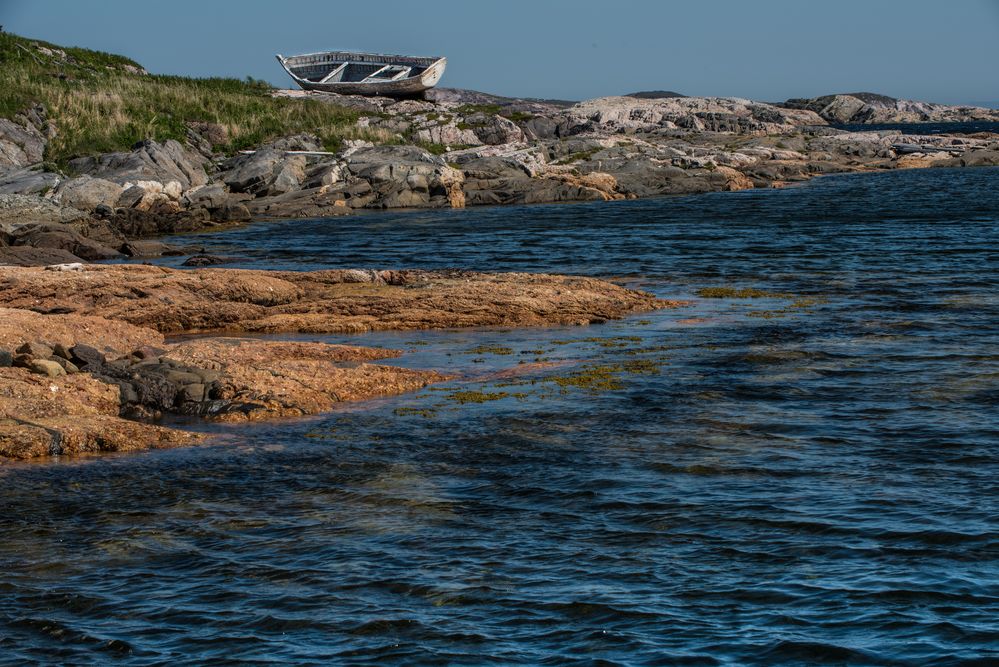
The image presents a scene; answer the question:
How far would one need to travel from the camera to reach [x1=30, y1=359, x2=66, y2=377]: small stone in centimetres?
1105

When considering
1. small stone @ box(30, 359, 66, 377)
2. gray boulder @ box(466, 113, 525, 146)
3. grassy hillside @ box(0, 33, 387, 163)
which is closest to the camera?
small stone @ box(30, 359, 66, 377)

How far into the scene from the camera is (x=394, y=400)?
11.6 metres

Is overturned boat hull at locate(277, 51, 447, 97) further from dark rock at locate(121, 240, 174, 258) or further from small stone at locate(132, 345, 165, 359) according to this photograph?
small stone at locate(132, 345, 165, 359)

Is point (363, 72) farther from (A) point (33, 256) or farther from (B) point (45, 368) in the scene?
(B) point (45, 368)

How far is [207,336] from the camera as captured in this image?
15.6m

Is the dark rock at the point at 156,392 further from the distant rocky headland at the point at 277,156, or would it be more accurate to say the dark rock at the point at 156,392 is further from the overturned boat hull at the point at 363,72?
the overturned boat hull at the point at 363,72

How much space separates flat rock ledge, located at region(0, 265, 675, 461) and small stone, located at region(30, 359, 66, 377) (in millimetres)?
12

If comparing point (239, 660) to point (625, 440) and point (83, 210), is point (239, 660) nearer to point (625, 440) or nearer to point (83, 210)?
point (625, 440)

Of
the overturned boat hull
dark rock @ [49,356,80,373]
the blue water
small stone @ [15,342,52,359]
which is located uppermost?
the overturned boat hull

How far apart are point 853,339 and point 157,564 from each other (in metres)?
10.2

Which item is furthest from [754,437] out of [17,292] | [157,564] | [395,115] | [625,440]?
[395,115]

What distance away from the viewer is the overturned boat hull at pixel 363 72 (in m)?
75.7

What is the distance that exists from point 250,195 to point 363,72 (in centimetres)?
3997

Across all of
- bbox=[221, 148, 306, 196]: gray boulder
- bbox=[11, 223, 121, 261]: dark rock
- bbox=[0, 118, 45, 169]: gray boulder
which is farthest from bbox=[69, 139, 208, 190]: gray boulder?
bbox=[11, 223, 121, 261]: dark rock
